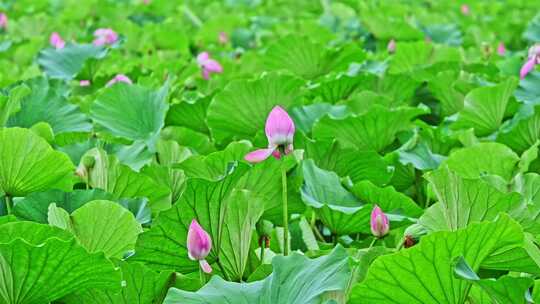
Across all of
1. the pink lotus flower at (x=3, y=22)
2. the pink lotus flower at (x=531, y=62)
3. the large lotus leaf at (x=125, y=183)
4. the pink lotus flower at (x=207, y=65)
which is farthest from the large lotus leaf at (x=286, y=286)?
the pink lotus flower at (x=3, y=22)

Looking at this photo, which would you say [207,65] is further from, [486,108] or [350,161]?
[350,161]

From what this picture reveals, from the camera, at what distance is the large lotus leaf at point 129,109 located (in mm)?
2098

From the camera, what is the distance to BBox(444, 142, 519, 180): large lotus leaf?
1727mm

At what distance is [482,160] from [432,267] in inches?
27.0

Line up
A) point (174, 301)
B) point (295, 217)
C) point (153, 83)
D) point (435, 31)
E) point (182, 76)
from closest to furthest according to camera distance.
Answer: point (174, 301)
point (295, 217)
point (153, 83)
point (182, 76)
point (435, 31)

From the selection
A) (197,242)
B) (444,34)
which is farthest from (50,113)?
(444,34)

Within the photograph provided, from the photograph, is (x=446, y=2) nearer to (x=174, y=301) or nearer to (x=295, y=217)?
→ (x=295, y=217)

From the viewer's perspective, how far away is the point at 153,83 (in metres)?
2.42

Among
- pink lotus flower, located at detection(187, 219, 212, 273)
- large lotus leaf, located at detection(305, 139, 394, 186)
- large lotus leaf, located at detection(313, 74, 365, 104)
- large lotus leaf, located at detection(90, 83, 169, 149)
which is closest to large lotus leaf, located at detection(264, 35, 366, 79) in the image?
large lotus leaf, located at detection(313, 74, 365, 104)

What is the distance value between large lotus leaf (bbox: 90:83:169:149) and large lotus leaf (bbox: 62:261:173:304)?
91cm

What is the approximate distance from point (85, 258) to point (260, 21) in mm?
3492

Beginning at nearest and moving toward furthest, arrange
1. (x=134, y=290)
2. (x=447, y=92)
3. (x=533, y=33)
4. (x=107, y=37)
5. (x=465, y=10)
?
(x=134, y=290) < (x=447, y=92) < (x=107, y=37) < (x=533, y=33) < (x=465, y=10)

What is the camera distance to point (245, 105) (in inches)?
80.4

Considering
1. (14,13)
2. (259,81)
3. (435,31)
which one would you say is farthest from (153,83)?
(14,13)
